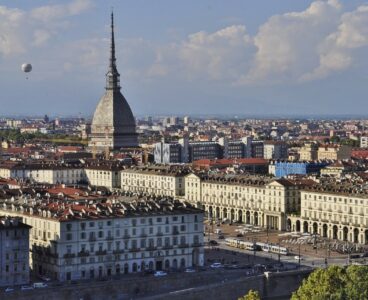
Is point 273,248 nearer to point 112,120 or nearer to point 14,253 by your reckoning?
point 14,253

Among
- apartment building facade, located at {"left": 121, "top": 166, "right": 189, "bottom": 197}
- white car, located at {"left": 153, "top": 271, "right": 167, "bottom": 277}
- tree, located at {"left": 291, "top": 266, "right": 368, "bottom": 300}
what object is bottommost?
white car, located at {"left": 153, "top": 271, "right": 167, "bottom": 277}

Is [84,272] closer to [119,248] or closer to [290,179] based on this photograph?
[119,248]

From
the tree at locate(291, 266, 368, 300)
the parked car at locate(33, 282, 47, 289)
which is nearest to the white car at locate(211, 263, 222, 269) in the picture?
the parked car at locate(33, 282, 47, 289)

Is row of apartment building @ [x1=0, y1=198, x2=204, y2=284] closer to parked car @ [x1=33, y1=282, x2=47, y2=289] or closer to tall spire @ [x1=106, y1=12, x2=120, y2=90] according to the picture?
parked car @ [x1=33, y1=282, x2=47, y2=289]

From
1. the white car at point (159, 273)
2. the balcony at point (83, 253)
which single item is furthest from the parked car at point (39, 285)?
the white car at point (159, 273)

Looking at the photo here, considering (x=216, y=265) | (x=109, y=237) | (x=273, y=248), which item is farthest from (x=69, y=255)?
(x=273, y=248)

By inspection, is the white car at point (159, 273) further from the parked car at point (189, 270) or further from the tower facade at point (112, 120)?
the tower facade at point (112, 120)

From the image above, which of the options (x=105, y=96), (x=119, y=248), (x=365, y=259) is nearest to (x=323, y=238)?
(x=365, y=259)
